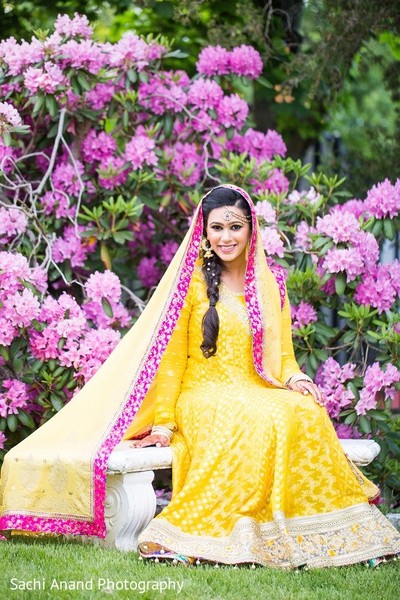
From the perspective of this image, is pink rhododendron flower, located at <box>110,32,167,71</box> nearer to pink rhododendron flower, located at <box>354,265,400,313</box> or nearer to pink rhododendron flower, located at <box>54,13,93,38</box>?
pink rhododendron flower, located at <box>54,13,93,38</box>

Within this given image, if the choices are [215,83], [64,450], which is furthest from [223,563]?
[215,83]

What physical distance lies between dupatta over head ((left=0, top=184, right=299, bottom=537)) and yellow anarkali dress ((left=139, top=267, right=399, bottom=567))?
270 mm

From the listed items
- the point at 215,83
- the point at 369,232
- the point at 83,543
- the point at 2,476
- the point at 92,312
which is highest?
the point at 215,83

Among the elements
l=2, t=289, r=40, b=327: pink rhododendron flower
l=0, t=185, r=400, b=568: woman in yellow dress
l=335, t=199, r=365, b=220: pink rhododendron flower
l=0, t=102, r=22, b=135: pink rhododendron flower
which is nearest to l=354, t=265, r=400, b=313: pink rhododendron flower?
l=335, t=199, r=365, b=220: pink rhododendron flower

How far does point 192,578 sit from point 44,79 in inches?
120

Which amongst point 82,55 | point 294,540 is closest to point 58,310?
point 82,55

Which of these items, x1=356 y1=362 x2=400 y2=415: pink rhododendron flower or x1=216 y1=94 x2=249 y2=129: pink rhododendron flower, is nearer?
x1=356 y1=362 x2=400 y2=415: pink rhododendron flower

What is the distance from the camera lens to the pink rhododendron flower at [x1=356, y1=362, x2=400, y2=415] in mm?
4973

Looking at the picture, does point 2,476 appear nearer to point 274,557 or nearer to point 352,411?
point 274,557

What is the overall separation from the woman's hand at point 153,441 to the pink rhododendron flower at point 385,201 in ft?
5.89

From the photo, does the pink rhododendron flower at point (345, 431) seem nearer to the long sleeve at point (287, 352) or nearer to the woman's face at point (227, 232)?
the long sleeve at point (287, 352)

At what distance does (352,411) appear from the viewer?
5062 mm

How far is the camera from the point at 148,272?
20.7 feet

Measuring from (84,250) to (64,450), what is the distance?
5.77ft
